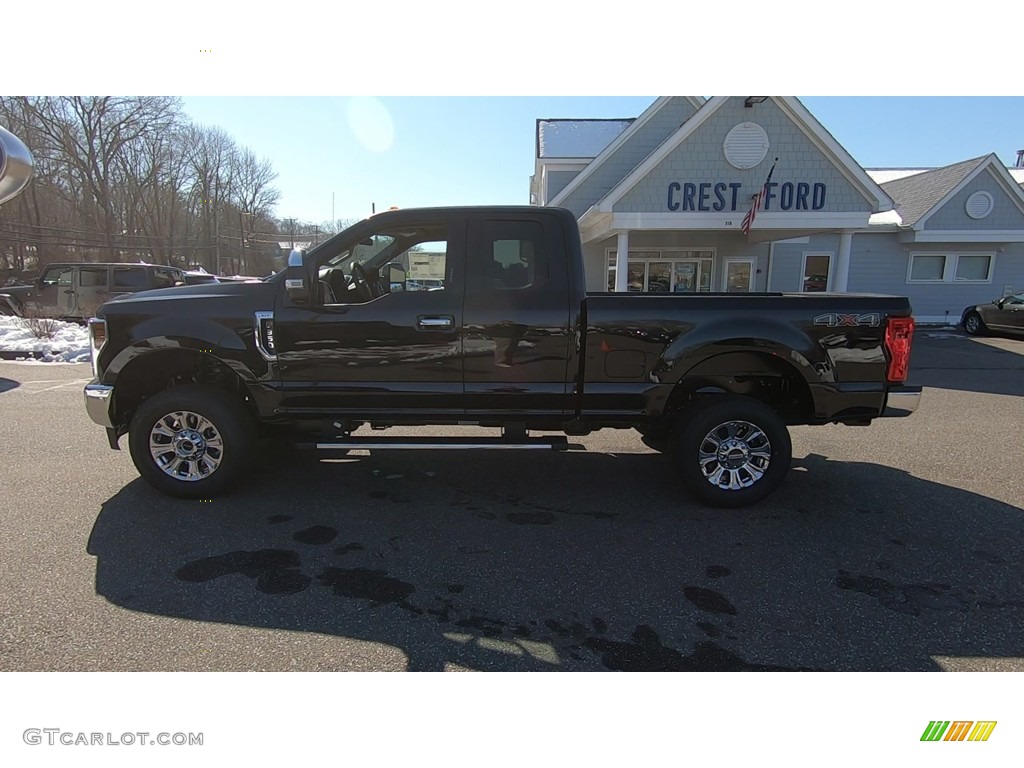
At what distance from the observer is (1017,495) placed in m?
4.32

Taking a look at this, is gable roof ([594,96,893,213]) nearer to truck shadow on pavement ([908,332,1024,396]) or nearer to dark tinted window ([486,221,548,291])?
truck shadow on pavement ([908,332,1024,396])

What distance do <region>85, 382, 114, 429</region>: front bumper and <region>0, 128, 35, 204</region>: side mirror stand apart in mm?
2314

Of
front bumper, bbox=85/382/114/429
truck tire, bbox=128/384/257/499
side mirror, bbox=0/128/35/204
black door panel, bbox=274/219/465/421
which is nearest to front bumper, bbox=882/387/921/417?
black door panel, bbox=274/219/465/421

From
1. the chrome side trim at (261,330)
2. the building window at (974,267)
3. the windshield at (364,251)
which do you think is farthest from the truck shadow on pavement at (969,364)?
the chrome side trim at (261,330)

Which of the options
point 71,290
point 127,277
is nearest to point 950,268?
point 127,277

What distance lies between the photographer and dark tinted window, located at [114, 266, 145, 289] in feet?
49.3

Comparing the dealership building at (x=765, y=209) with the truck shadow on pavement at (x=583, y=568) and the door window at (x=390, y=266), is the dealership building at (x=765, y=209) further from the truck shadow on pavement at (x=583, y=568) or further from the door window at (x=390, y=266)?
the truck shadow on pavement at (x=583, y=568)

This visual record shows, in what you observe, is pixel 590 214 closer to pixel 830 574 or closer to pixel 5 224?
pixel 830 574

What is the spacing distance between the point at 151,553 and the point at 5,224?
40979 mm

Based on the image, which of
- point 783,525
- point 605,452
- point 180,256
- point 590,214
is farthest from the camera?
point 180,256

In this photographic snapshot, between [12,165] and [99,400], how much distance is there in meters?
2.54

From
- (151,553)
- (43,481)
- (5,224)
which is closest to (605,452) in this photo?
(151,553)
